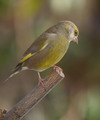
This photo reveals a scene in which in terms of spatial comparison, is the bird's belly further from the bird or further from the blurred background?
the blurred background

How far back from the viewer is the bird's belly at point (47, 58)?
278 centimetres

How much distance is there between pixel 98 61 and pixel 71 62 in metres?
0.37

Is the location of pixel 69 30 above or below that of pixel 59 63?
above

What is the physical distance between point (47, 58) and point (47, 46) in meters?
0.12

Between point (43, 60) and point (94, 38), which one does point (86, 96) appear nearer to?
point (94, 38)

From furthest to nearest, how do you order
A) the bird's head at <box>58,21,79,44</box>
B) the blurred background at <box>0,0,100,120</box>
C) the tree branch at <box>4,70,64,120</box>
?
1. the blurred background at <box>0,0,100,120</box>
2. the bird's head at <box>58,21,79,44</box>
3. the tree branch at <box>4,70,64,120</box>

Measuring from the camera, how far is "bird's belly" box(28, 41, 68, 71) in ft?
9.13

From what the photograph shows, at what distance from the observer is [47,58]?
9.23ft

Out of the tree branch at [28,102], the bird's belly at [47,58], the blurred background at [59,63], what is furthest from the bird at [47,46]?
the blurred background at [59,63]

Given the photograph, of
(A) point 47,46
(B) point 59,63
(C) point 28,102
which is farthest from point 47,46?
(B) point 59,63

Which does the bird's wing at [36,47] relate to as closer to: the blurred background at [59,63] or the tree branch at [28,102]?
the tree branch at [28,102]

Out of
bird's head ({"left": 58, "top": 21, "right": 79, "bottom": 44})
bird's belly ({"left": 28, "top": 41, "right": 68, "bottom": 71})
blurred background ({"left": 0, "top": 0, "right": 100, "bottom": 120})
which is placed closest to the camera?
bird's belly ({"left": 28, "top": 41, "right": 68, "bottom": 71})

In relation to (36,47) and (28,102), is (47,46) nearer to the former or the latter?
(36,47)

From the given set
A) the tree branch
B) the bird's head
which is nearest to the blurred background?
the bird's head
